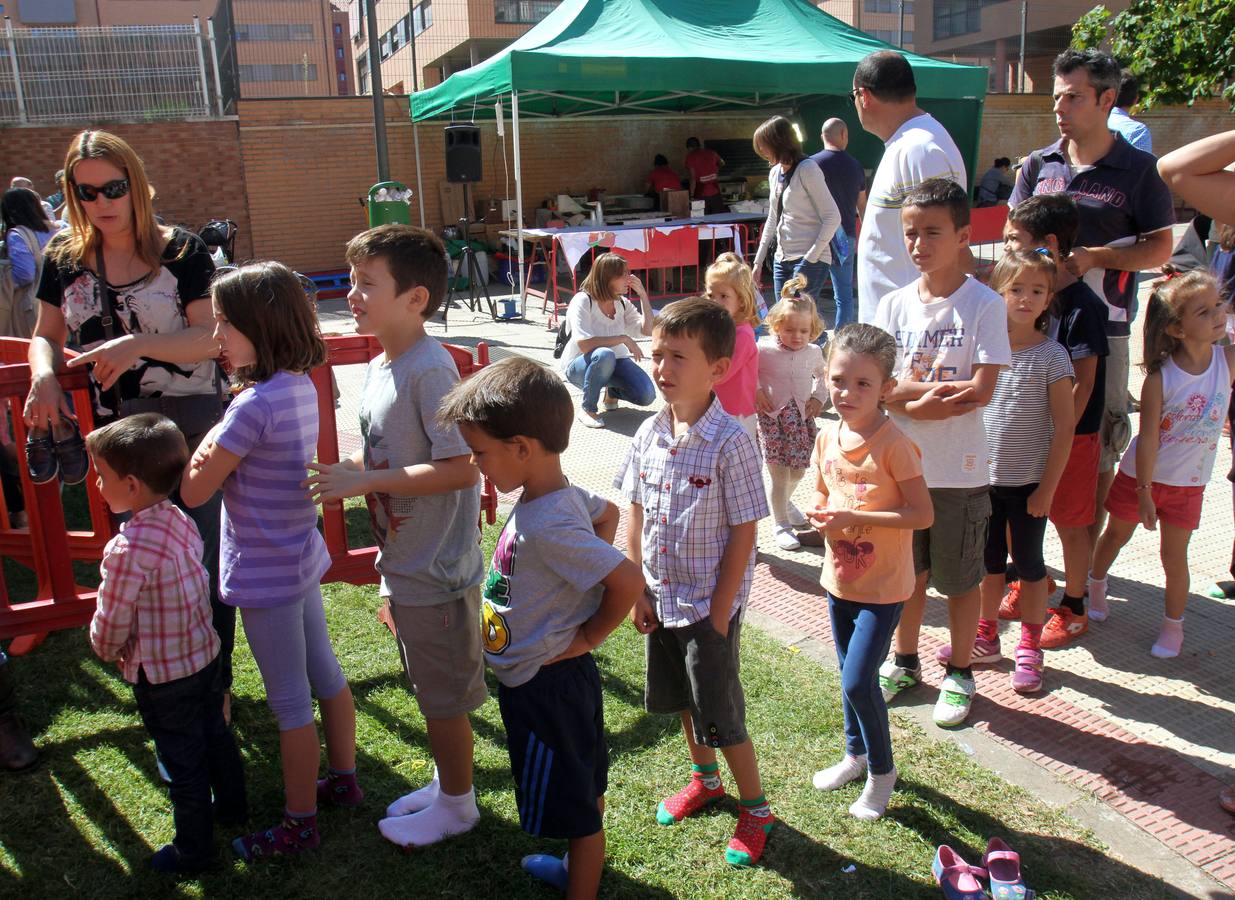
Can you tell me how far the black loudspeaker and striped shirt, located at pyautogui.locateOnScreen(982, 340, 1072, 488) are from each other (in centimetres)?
1136

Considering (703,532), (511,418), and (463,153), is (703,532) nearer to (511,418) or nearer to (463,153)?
(511,418)

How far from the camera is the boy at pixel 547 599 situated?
7.36 ft

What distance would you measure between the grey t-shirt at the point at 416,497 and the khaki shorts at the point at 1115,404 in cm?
277

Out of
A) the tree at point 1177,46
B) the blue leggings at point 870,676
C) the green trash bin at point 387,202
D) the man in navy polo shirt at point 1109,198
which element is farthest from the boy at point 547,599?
the tree at point 1177,46

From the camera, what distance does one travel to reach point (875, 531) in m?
2.91

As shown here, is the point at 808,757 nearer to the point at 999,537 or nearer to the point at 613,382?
the point at 999,537

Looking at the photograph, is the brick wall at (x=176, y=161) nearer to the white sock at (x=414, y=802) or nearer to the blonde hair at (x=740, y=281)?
the blonde hair at (x=740, y=281)

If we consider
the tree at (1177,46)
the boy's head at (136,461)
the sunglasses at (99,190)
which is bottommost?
the boy's head at (136,461)

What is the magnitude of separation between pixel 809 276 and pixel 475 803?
20.3 ft

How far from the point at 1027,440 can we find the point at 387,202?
34.0ft

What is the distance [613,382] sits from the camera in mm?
7719

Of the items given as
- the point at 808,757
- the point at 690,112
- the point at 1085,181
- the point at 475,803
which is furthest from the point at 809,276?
the point at 690,112

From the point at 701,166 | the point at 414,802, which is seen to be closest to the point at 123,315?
the point at 414,802

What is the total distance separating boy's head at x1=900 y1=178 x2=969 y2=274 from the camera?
3.19 m
